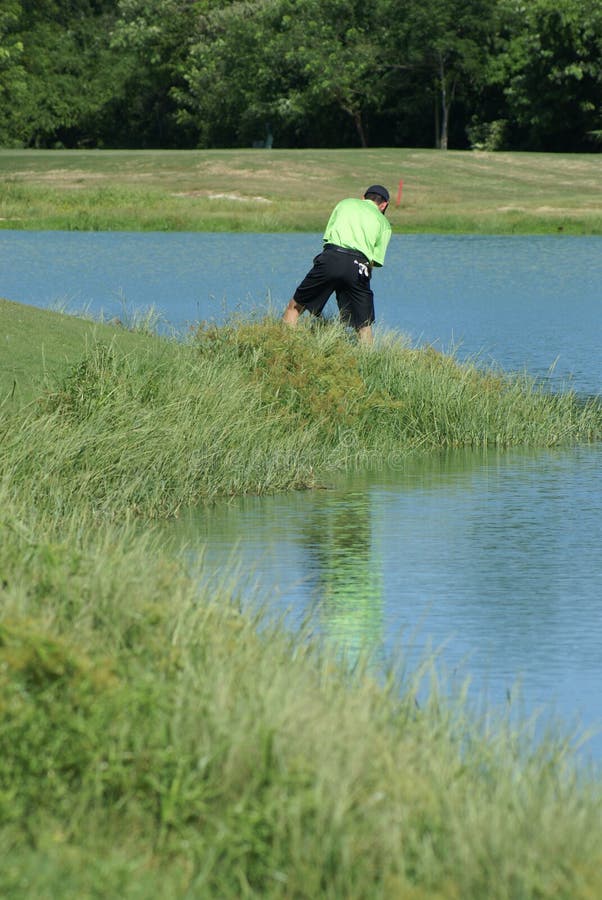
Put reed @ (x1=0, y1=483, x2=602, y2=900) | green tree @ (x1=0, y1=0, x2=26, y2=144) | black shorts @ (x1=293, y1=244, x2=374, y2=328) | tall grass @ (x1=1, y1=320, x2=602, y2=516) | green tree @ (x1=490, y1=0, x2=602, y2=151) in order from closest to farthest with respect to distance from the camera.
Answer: reed @ (x1=0, y1=483, x2=602, y2=900), tall grass @ (x1=1, y1=320, x2=602, y2=516), black shorts @ (x1=293, y1=244, x2=374, y2=328), green tree @ (x1=0, y1=0, x2=26, y2=144), green tree @ (x1=490, y1=0, x2=602, y2=151)

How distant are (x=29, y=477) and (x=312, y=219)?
4179 centimetres

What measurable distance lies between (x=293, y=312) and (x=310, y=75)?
75.2m

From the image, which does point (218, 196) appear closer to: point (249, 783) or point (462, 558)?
point (462, 558)

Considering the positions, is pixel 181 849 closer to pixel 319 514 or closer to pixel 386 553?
pixel 386 553

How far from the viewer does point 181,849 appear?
4.65 m

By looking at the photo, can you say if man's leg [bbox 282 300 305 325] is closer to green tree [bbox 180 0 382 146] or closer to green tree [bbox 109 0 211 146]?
green tree [bbox 180 0 382 146]

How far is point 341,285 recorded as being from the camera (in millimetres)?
15328

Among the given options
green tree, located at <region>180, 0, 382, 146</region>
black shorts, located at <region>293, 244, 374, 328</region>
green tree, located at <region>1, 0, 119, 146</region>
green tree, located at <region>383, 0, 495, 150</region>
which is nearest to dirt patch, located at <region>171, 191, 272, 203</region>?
green tree, located at <region>383, 0, 495, 150</region>

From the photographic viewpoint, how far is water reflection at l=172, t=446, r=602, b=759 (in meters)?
7.50

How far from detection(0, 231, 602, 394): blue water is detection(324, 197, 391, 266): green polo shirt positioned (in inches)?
66.4

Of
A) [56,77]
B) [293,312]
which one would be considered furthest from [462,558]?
[56,77]

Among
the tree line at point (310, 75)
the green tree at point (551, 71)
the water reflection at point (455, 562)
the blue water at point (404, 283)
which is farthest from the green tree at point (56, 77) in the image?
the water reflection at point (455, 562)

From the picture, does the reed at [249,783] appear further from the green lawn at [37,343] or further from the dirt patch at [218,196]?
the dirt patch at [218,196]

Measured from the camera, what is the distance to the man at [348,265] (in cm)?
1520
